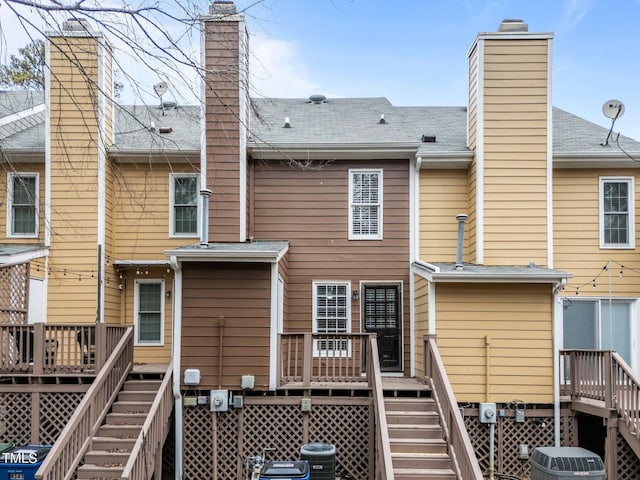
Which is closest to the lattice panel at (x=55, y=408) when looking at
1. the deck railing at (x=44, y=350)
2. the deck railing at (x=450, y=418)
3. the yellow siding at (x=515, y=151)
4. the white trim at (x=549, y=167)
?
the deck railing at (x=44, y=350)

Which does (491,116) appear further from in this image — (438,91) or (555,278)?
(438,91)

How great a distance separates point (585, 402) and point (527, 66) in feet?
20.2

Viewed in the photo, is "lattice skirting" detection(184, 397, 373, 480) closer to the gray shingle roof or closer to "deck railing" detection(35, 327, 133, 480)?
"deck railing" detection(35, 327, 133, 480)

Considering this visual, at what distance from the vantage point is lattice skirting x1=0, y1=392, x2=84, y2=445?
10.0 m

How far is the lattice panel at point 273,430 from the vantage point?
9922 mm

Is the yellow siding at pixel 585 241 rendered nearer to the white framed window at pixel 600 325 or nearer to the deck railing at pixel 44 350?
the white framed window at pixel 600 325

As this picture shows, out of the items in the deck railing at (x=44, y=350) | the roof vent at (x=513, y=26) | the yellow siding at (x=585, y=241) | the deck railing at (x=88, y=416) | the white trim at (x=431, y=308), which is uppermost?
the roof vent at (x=513, y=26)

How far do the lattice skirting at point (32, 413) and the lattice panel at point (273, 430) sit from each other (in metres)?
2.87

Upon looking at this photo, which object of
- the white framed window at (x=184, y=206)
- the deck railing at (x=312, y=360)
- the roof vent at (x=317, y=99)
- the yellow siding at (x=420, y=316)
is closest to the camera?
the deck railing at (x=312, y=360)

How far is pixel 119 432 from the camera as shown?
924 centimetres

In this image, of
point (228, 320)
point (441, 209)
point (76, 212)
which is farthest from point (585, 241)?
point (76, 212)

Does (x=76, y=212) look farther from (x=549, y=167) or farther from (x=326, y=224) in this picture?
(x=549, y=167)

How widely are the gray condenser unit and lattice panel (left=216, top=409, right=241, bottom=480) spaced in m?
4.63

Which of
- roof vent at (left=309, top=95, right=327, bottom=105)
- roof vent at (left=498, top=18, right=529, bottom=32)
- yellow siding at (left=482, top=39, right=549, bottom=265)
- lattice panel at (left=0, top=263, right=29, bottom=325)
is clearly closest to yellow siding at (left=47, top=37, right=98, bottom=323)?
lattice panel at (left=0, top=263, right=29, bottom=325)
